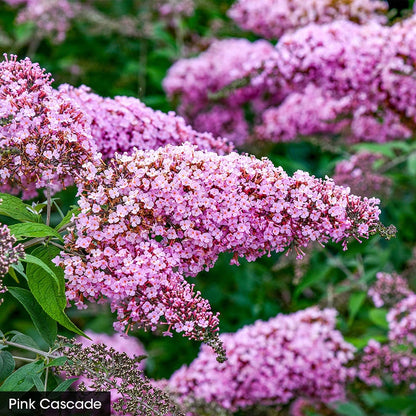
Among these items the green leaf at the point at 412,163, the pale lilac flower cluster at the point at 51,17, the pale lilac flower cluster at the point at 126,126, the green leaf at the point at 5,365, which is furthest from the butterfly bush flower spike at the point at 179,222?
the pale lilac flower cluster at the point at 51,17

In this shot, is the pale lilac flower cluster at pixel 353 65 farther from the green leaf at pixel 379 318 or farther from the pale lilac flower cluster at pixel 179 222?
the pale lilac flower cluster at pixel 179 222

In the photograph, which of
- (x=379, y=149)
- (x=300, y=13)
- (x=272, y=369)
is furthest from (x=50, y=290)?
(x=300, y=13)

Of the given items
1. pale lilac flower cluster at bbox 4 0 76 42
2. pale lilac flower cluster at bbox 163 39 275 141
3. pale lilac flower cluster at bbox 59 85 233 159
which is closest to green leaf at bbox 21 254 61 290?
pale lilac flower cluster at bbox 59 85 233 159

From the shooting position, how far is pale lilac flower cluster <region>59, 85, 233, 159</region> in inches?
81.4

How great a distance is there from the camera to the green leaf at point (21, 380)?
1.55m

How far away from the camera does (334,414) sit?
12.1ft

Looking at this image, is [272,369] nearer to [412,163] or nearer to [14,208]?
[412,163]

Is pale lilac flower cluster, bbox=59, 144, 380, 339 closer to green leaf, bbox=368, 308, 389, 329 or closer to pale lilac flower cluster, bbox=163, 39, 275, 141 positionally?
green leaf, bbox=368, 308, 389, 329

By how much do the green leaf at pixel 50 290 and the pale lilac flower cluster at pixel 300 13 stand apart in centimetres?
284

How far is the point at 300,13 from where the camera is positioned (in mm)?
4055

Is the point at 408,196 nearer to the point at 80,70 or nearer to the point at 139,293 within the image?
the point at 80,70

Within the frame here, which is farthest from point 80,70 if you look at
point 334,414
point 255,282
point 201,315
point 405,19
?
point 201,315

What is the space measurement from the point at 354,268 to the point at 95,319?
6.51ft

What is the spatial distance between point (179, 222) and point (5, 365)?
56 cm
